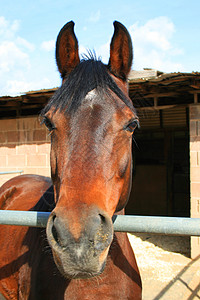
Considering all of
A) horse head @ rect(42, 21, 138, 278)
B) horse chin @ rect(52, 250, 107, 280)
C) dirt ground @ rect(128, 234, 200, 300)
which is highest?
horse head @ rect(42, 21, 138, 278)

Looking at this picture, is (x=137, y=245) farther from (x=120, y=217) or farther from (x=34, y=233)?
(x=120, y=217)

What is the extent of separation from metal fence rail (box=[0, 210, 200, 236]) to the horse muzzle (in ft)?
0.40

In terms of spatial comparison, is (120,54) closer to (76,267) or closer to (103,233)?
(103,233)

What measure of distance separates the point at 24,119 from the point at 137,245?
432 centimetres

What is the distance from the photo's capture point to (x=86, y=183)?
1.09 meters

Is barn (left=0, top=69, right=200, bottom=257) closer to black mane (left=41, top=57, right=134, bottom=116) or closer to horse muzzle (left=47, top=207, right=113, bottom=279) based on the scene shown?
black mane (left=41, top=57, right=134, bottom=116)

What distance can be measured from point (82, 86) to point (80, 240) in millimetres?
813

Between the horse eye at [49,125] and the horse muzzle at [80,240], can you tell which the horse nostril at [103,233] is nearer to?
the horse muzzle at [80,240]

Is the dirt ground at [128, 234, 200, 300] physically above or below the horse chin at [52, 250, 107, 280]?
below

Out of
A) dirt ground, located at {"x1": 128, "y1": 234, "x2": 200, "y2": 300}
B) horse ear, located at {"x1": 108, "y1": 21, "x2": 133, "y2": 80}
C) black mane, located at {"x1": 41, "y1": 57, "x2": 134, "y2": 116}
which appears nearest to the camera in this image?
black mane, located at {"x1": 41, "y1": 57, "x2": 134, "y2": 116}

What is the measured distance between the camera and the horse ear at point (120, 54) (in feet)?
5.40

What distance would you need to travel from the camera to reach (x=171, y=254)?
5.44m

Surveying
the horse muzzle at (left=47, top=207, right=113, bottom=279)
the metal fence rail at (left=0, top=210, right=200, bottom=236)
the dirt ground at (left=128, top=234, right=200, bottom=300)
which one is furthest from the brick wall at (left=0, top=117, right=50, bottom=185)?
the horse muzzle at (left=47, top=207, right=113, bottom=279)

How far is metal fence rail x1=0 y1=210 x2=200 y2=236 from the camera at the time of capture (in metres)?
1.01
